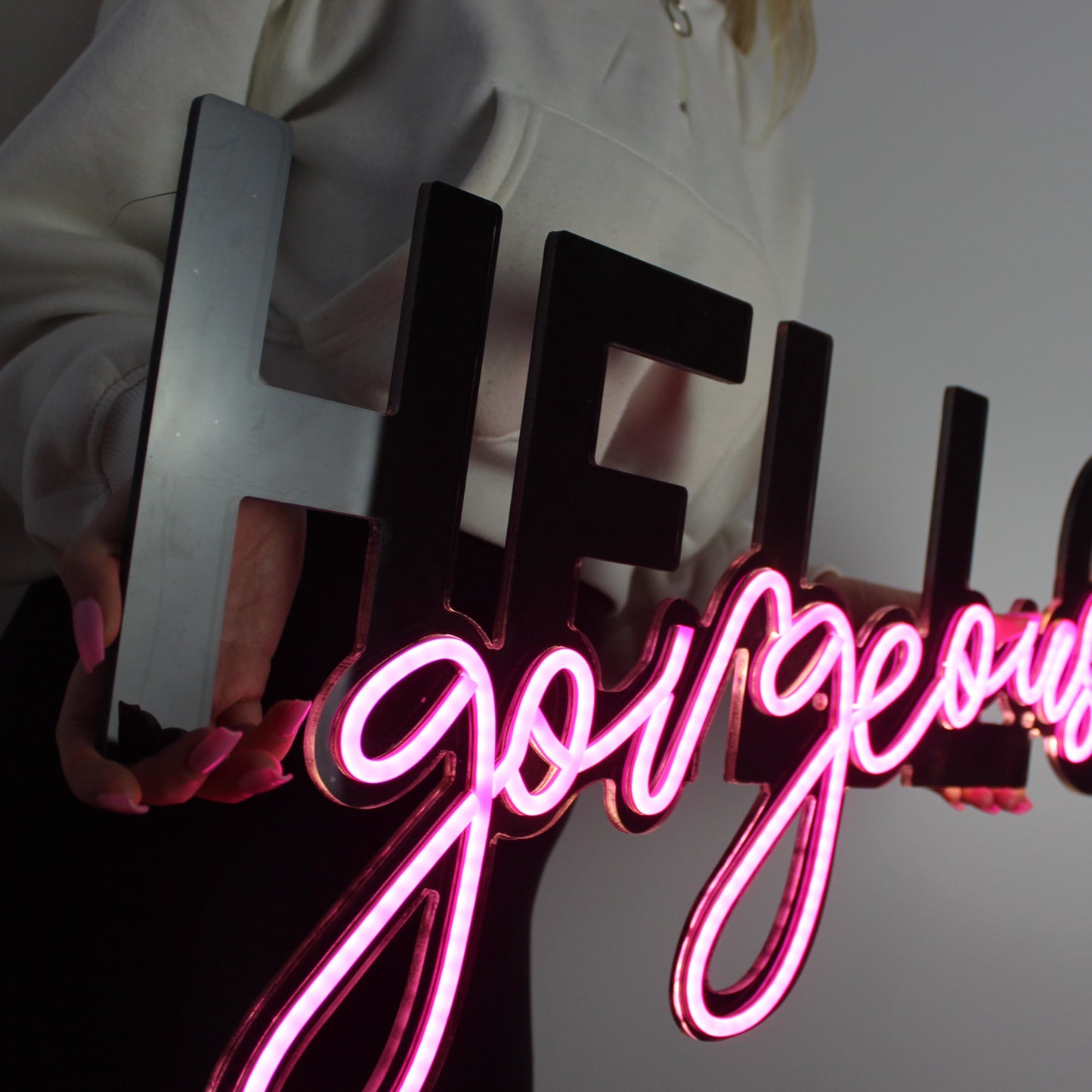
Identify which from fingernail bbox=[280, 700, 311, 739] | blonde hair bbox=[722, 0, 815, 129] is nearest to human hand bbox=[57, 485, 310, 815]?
fingernail bbox=[280, 700, 311, 739]

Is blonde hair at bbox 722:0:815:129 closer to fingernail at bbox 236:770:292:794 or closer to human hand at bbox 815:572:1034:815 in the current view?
human hand at bbox 815:572:1034:815

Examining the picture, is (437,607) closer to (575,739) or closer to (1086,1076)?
(575,739)

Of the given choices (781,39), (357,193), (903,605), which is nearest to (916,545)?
(903,605)

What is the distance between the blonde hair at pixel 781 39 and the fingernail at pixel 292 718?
29.1 inches

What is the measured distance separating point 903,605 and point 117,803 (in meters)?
0.71

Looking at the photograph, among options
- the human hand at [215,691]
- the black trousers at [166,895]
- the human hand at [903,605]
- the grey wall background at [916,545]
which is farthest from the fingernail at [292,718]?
the grey wall background at [916,545]

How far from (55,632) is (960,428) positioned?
0.72m

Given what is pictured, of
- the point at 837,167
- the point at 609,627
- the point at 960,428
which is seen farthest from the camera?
the point at 837,167

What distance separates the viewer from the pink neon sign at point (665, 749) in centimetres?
47

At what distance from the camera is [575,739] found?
533 millimetres

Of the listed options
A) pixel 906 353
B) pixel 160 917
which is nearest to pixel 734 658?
pixel 160 917

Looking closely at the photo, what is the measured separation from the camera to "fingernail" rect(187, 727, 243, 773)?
1.38 ft

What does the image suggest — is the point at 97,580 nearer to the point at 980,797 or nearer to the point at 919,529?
the point at 980,797

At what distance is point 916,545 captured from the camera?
128 centimetres
